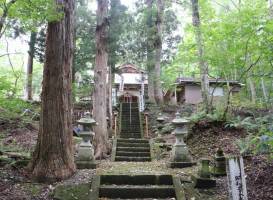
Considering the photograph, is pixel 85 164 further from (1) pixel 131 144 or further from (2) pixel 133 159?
(1) pixel 131 144

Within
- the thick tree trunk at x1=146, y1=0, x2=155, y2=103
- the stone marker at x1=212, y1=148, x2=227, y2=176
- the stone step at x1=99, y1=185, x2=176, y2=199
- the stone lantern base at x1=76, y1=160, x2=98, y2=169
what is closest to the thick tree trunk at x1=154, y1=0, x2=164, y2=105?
the thick tree trunk at x1=146, y1=0, x2=155, y2=103

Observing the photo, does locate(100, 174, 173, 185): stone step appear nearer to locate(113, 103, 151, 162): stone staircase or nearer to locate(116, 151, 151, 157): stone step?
locate(113, 103, 151, 162): stone staircase

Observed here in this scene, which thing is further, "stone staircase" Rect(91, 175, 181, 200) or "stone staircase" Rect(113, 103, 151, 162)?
"stone staircase" Rect(113, 103, 151, 162)

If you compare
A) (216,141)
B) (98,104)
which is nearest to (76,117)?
(98,104)

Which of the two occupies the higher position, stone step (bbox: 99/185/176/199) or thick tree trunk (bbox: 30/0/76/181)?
thick tree trunk (bbox: 30/0/76/181)

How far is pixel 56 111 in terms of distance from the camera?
612cm

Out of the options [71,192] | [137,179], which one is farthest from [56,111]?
[137,179]

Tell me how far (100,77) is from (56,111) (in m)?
4.65

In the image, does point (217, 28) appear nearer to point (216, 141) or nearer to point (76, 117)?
point (216, 141)

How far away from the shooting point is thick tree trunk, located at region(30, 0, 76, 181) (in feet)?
19.6

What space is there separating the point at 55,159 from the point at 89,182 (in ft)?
2.69

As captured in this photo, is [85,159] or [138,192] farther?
[85,159]

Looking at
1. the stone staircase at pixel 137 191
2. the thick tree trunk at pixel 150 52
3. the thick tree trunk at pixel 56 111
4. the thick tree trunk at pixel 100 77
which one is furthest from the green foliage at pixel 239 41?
the thick tree trunk at pixel 150 52

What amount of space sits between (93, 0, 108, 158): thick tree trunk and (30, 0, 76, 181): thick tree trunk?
4048 millimetres
